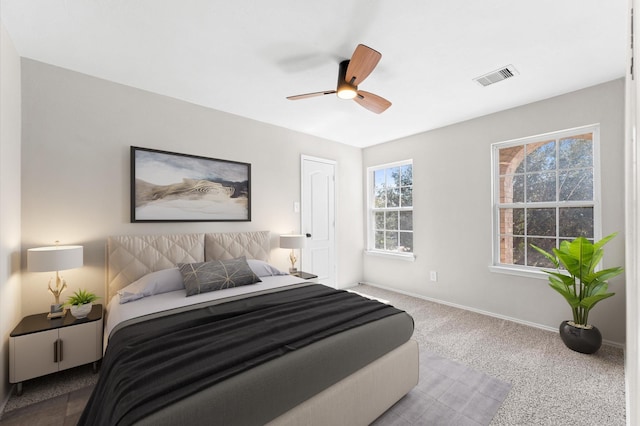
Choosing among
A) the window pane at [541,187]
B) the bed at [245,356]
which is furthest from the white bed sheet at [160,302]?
the window pane at [541,187]

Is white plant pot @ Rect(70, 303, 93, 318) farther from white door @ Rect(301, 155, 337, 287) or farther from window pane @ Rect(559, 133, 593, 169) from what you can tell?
window pane @ Rect(559, 133, 593, 169)

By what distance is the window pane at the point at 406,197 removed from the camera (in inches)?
180

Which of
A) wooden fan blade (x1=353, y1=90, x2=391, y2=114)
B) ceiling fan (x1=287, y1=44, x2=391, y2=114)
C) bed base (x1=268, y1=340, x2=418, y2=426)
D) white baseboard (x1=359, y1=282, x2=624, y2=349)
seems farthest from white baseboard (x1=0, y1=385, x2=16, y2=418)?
white baseboard (x1=359, y1=282, x2=624, y2=349)

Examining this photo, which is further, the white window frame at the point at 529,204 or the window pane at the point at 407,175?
the window pane at the point at 407,175

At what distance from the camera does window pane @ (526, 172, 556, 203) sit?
3.16m

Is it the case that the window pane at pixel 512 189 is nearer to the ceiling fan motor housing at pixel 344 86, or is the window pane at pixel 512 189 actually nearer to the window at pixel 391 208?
the window at pixel 391 208

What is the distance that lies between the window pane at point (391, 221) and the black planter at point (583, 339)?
260 cm

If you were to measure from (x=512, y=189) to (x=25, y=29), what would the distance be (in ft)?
16.5

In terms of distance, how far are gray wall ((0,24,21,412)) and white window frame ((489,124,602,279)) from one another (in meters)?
4.80

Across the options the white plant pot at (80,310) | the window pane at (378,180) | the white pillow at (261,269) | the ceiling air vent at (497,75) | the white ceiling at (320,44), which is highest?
the white ceiling at (320,44)

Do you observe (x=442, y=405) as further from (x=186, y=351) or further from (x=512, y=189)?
(x=512, y=189)

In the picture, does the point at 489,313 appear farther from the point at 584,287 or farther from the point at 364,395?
the point at 364,395

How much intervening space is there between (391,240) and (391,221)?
345mm

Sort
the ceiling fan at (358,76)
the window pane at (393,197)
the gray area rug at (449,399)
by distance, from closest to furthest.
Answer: the gray area rug at (449,399) → the ceiling fan at (358,76) → the window pane at (393,197)
